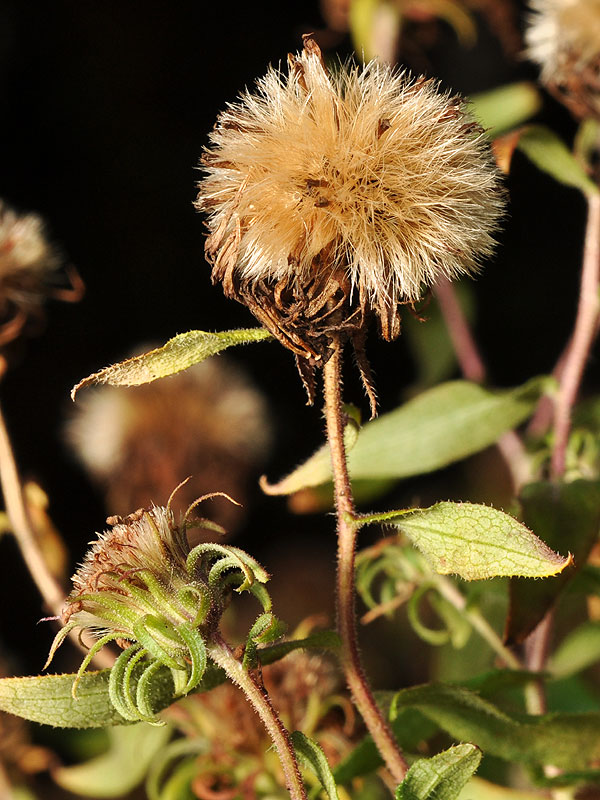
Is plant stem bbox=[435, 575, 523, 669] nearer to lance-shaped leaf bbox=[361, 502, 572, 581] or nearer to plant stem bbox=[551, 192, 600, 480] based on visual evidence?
plant stem bbox=[551, 192, 600, 480]

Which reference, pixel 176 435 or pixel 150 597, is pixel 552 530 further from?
pixel 176 435

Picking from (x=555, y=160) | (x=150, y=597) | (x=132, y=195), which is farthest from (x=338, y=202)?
(x=132, y=195)

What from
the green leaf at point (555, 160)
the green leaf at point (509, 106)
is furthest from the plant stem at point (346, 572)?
the green leaf at point (509, 106)

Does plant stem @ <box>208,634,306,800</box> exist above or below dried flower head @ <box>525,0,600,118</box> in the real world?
below

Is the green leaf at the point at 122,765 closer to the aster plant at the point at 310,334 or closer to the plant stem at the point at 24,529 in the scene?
the plant stem at the point at 24,529

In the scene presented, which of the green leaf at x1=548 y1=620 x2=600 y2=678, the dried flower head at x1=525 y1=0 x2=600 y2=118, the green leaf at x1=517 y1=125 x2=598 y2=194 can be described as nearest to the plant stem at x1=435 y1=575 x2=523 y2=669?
the green leaf at x1=548 y1=620 x2=600 y2=678
